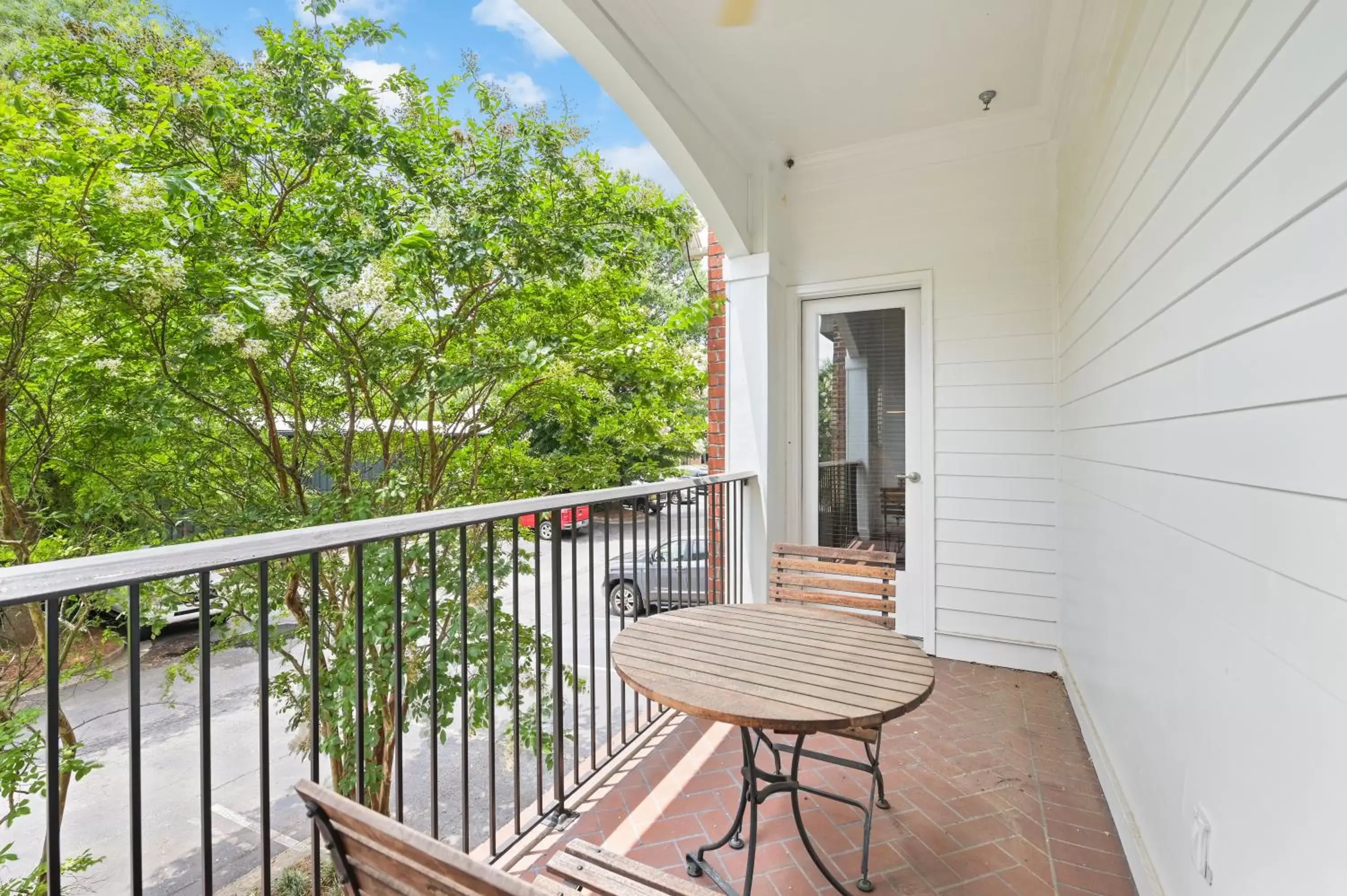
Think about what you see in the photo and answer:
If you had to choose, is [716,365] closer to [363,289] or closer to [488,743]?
[363,289]

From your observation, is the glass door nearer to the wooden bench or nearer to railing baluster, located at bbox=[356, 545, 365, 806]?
railing baluster, located at bbox=[356, 545, 365, 806]

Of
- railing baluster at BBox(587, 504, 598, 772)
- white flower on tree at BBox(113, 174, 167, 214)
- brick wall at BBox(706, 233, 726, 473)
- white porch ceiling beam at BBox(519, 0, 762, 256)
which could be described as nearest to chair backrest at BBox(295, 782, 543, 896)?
railing baluster at BBox(587, 504, 598, 772)

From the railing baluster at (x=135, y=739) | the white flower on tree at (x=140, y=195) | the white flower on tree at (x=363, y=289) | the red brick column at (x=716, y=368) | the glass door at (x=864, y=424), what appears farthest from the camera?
the red brick column at (x=716, y=368)

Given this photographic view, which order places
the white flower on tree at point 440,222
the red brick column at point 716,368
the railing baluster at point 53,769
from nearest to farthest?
the railing baluster at point 53,769 < the white flower on tree at point 440,222 < the red brick column at point 716,368

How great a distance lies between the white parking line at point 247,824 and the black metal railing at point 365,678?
0.6 inches

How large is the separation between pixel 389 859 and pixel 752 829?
1.10 metres

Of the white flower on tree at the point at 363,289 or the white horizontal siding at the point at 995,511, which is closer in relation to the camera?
the white flower on tree at the point at 363,289

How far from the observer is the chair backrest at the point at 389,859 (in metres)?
0.61

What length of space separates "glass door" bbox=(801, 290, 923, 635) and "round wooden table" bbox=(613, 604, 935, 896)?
1.81m

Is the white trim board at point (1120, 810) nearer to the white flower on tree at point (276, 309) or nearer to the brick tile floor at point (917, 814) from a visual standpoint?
the brick tile floor at point (917, 814)

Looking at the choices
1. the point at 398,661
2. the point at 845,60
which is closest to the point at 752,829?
the point at 398,661

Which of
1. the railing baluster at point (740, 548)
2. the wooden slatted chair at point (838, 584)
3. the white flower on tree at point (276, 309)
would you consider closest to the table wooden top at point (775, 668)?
the wooden slatted chair at point (838, 584)

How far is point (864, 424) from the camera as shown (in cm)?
381

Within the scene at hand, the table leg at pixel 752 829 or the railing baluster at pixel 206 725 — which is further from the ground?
the railing baluster at pixel 206 725
